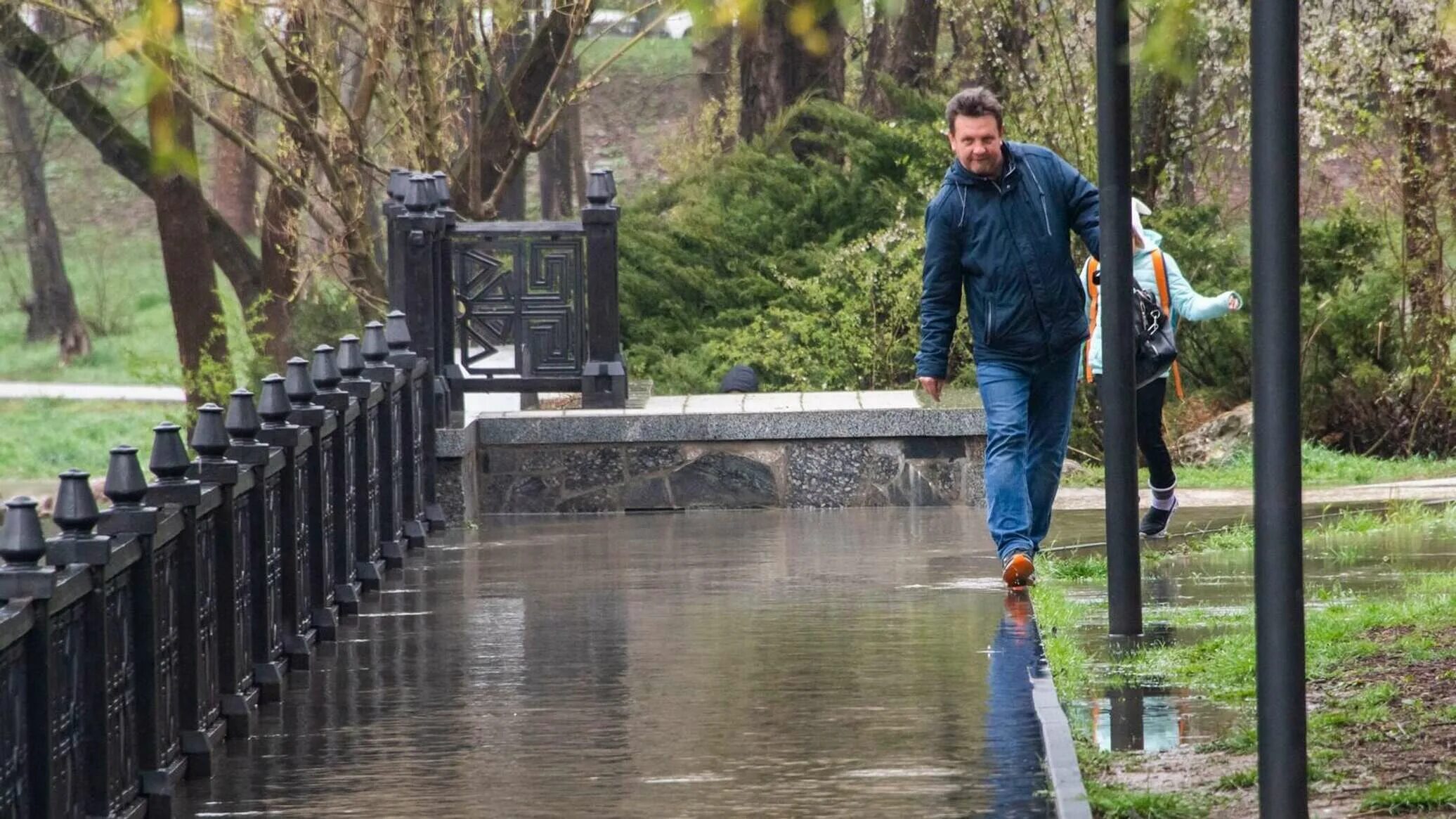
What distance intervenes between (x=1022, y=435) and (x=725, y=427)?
4.04 meters

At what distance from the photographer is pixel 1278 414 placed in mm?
4520

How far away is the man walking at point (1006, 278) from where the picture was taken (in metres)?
8.31

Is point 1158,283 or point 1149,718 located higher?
point 1158,283

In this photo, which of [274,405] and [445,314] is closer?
[274,405]

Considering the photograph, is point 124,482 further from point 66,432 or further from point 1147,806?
point 66,432

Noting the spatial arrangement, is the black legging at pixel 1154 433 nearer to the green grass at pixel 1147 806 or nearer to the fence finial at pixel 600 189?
the fence finial at pixel 600 189

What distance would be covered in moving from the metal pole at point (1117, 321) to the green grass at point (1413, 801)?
206 centimetres

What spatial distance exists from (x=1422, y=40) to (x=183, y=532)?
12.1 meters

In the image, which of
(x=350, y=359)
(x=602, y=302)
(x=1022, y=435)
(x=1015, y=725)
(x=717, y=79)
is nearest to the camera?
(x=1015, y=725)

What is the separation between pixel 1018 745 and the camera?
19.6 ft

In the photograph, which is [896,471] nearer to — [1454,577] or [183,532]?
[1454,577]

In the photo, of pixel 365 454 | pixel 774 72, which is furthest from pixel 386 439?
pixel 774 72

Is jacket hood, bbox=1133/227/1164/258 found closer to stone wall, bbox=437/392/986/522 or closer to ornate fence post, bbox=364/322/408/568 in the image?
stone wall, bbox=437/392/986/522

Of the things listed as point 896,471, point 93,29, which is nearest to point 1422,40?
point 896,471
